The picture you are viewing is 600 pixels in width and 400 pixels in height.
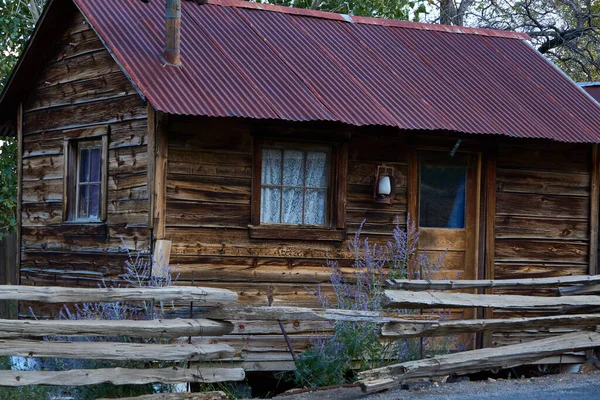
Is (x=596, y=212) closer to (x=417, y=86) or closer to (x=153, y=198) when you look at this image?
(x=417, y=86)

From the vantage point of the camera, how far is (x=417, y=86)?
12.1 meters

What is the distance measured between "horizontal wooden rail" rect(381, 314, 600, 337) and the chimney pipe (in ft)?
12.2

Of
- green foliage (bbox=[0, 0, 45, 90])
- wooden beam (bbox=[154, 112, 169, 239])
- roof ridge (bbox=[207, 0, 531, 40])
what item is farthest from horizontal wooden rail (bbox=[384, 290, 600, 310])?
green foliage (bbox=[0, 0, 45, 90])

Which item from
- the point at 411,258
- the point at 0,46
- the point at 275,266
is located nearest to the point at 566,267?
the point at 411,258

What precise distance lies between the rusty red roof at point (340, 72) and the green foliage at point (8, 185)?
5283 millimetres

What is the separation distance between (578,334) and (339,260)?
2.66m

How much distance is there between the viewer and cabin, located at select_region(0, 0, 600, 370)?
10.4m

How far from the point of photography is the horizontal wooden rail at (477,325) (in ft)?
29.7

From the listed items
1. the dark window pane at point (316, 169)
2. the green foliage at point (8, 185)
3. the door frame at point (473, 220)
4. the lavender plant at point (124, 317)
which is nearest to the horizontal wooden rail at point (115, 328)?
the lavender plant at point (124, 317)

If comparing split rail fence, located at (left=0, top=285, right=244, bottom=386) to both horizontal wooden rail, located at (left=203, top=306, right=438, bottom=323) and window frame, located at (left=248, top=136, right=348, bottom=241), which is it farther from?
window frame, located at (left=248, top=136, right=348, bottom=241)

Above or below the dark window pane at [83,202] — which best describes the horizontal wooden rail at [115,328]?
below

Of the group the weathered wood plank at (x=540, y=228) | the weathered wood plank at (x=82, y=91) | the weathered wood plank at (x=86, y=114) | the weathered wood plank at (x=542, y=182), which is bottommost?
the weathered wood plank at (x=540, y=228)

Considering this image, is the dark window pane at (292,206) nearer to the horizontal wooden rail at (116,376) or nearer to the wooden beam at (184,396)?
the horizontal wooden rail at (116,376)

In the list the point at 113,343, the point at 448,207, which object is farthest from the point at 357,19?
the point at 113,343
